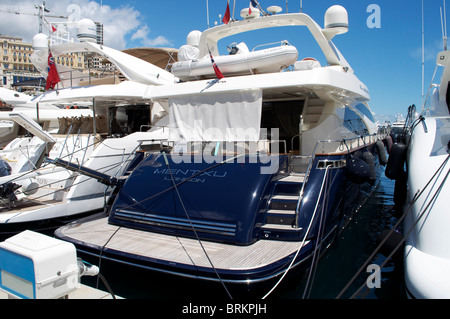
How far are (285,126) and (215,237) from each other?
4.70m

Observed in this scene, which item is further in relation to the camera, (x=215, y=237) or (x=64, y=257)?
(x=215, y=237)

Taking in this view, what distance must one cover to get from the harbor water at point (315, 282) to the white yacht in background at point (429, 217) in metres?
0.54

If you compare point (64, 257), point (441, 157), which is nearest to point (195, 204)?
Result: point (64, 257)

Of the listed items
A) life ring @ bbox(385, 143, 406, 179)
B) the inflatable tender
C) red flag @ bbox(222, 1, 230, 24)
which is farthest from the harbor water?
red flag @ bbox(222, 1, 230, 24)

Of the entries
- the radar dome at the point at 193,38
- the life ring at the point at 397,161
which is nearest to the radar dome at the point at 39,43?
the radar dome at the point at 193,38

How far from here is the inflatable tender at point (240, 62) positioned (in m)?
6.08

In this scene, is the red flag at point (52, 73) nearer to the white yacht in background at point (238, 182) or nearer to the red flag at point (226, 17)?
the white yacht in background at point (238, 182)

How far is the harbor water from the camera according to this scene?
4219mm

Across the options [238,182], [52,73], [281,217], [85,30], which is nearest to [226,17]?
[238,182]

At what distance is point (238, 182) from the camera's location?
5086 mm

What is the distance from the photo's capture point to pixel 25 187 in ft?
25.4
